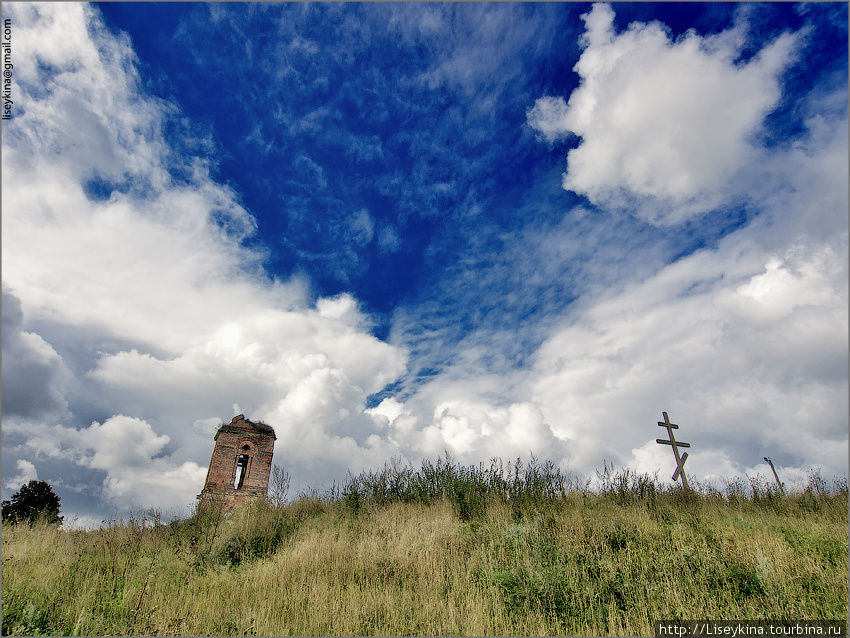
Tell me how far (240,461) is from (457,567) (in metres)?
16.8

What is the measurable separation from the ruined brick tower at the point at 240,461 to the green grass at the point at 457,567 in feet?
24.4

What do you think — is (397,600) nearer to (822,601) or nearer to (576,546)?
(576,546)

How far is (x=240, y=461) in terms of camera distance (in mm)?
21141

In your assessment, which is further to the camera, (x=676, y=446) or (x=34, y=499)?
(x=34, y=499)

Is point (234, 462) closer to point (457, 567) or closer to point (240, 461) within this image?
point (240, 461)

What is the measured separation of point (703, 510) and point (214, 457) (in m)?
20.5

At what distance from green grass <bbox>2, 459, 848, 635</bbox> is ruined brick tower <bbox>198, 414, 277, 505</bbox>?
24.4 feet

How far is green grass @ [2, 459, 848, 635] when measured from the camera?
6270 mm

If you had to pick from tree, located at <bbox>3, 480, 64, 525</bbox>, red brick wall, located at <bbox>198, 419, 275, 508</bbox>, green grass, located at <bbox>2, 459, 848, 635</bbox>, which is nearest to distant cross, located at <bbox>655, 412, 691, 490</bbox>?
green grass, located at <bbox>2, 459, 848, 635</bbox>

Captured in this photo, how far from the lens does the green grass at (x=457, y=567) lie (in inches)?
247

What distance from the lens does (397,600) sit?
689 cm

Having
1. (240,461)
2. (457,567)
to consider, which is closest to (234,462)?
(240,461)

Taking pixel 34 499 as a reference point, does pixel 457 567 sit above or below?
below

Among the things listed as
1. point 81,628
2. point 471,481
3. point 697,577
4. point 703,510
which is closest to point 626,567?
point 697,577
